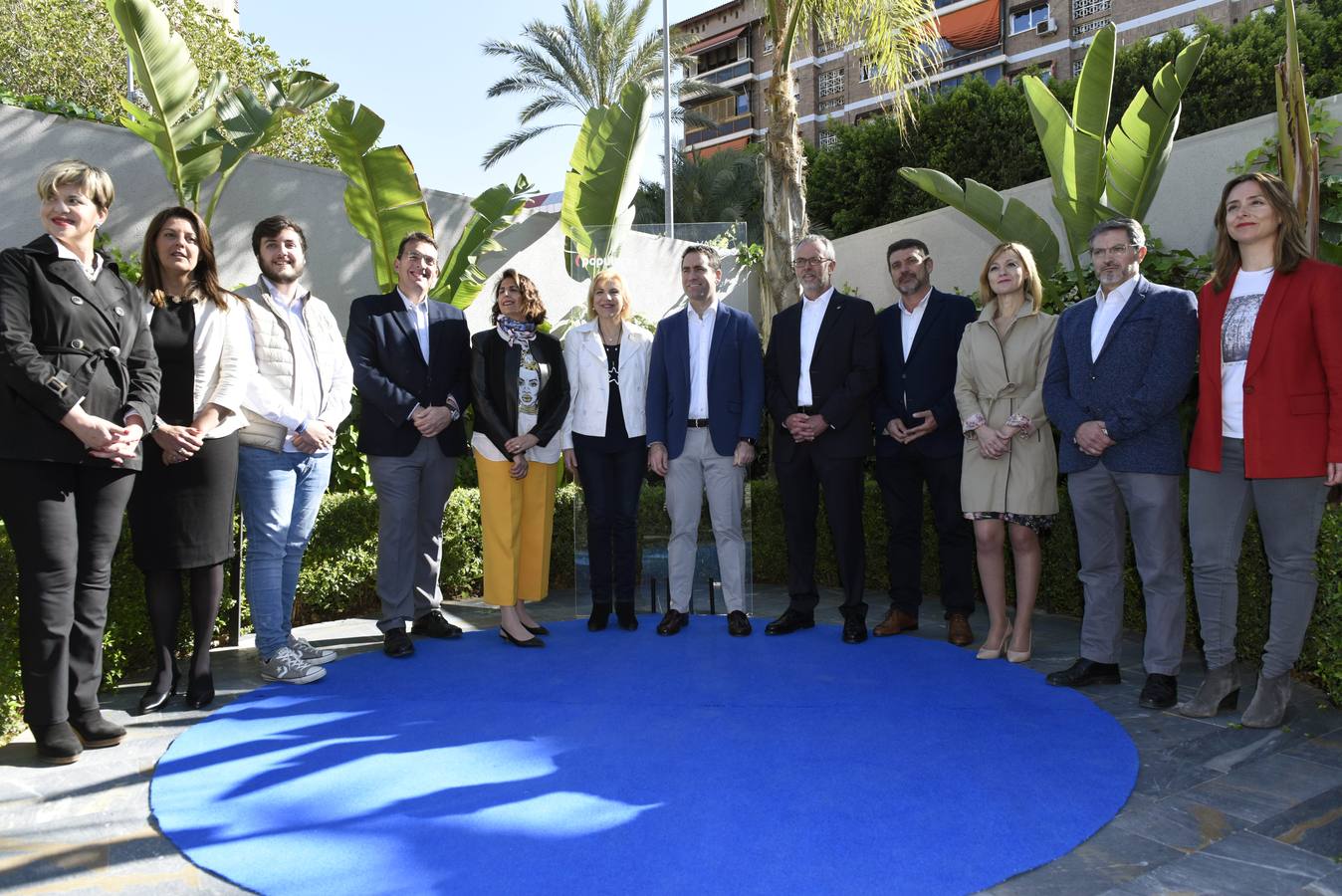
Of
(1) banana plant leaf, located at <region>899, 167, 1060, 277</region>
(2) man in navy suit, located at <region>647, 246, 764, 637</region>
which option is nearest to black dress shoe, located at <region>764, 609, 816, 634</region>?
(2) man in navy suit, located at <region>647, 246, 764, 637</region>

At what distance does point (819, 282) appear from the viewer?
5.03m

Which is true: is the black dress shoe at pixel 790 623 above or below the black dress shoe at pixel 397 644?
below

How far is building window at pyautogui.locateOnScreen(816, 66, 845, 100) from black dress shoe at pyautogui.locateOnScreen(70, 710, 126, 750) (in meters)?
43.5

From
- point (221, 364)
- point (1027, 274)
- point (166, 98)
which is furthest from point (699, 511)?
point (166, 98)

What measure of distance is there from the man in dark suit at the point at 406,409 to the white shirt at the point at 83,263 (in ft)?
4.16

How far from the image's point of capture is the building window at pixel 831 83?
42.5 m

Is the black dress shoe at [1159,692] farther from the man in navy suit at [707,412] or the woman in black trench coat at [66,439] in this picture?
the woman in black trench coat at [66,439]

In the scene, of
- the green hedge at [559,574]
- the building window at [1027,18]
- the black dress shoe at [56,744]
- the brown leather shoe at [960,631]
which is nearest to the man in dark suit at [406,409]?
the green hedge at [559,574]

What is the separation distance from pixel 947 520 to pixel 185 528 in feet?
12.1

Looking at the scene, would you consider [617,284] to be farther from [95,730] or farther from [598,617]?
[95,730]

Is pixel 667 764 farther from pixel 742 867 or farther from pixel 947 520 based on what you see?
pixel 947 520

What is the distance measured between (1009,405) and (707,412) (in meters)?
1.60

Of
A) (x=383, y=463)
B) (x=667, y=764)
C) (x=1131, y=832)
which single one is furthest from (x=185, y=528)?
(x=1131, y=832)

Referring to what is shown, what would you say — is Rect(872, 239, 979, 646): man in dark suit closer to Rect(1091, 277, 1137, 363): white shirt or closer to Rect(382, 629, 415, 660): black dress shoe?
Rect(1091, 277, 1137, 363): white shirt
